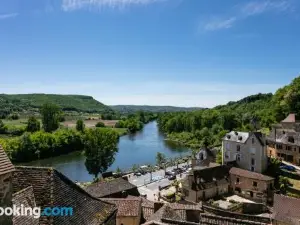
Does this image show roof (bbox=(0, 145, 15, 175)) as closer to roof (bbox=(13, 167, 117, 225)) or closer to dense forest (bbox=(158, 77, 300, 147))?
roof (bbox=(13, 167, 117, 225))

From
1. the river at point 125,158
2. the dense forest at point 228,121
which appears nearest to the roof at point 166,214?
the river at point 125,158

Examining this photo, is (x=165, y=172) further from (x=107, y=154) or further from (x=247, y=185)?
(x=247, y=185)

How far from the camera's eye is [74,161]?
2928 inches

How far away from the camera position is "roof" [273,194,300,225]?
76.1ft

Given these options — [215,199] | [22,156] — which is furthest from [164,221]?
[22,156]

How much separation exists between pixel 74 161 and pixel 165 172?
2746 cm

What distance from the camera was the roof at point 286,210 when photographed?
23.2 meters

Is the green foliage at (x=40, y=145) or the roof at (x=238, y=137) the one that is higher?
the roof at (x=238, y=137)

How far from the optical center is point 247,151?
45719mm

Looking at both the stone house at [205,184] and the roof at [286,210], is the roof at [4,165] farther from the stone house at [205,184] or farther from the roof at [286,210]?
the stone house at [205,184]

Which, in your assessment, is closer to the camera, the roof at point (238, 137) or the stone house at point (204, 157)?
the roof at point (238, 137)

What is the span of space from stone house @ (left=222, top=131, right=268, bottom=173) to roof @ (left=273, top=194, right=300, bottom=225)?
63.9ft

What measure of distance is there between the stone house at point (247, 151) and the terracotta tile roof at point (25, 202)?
1519 inches

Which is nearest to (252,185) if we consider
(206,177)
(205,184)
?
(206,177)
